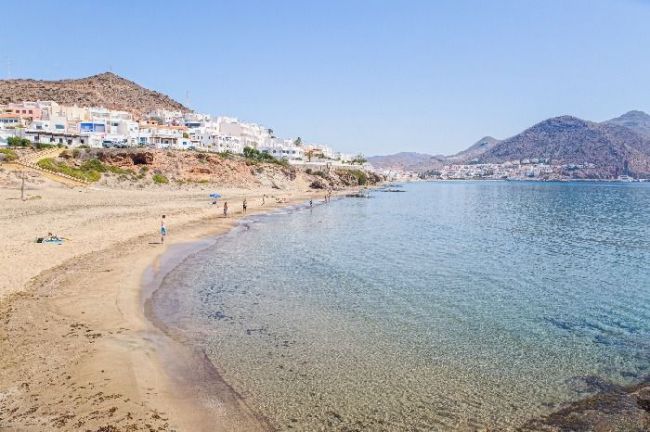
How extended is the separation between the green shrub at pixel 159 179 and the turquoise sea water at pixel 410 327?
4089cm

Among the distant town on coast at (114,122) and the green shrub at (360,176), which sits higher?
the distant town on coast at (114,122)

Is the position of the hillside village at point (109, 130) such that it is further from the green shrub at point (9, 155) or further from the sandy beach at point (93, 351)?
the sandy beach at point (93, 351)

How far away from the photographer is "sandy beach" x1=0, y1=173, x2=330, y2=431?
9.09 m

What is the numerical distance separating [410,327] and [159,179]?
60.3 meters

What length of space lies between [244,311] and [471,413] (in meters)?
9.27

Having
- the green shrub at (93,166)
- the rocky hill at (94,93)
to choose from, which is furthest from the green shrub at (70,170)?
the rocky hill at (94,93)

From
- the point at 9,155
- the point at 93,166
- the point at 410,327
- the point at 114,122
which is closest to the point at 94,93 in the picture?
the point at 114,122

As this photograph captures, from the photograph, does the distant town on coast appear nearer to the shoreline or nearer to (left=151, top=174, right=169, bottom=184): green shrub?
(left=151, top=174, right=169, bottom=184): green shrub

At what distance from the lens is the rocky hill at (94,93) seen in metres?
139

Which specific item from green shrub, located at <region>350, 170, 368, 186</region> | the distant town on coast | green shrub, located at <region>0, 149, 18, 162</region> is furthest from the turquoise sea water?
green shrub, located at <region>350, 170, 368, 186</region>

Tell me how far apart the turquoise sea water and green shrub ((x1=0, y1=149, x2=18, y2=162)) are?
1570 inches

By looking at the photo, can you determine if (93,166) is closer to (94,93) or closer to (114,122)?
(114,122)

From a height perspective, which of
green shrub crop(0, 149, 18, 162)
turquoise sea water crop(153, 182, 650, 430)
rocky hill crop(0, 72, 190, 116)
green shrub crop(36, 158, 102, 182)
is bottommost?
turquoise sea water crop(153, 182, 650, 430)

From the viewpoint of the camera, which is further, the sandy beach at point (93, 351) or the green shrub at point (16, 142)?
the green shrub at point (16, 142)
